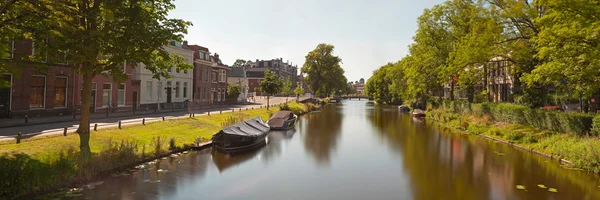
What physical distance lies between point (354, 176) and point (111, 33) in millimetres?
11296

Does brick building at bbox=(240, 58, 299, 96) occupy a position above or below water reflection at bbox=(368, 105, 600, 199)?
above

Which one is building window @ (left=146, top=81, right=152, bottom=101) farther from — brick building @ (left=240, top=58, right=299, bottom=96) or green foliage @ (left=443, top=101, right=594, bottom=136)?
brick building @ (left=240, top=58, right=299, bottom=96)

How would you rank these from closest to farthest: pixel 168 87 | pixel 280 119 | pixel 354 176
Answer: pixel 354 176 → pixel 280 119 → pixel 168 87

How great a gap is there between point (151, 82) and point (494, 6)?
3274 cm

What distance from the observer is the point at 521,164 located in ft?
57.1

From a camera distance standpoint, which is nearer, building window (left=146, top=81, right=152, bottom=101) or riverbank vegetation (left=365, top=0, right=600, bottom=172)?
riverbank vegetation (left=365, top=0, right=600, bottom=172)

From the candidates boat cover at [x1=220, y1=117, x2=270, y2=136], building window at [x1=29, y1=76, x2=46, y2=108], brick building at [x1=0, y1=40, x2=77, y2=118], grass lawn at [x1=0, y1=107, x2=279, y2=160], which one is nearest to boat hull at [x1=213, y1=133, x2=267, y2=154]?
boat cover at [x1=220, y1=117, x2=270, y2=136]

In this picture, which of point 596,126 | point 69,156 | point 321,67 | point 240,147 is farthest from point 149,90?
point 321,67

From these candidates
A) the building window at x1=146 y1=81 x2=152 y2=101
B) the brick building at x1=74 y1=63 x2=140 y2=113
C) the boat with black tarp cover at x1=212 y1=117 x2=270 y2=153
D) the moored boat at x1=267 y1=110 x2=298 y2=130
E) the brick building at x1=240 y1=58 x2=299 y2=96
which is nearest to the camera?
the boat with black tarp cover at x1=212 y1=117 x2=270 y2=153

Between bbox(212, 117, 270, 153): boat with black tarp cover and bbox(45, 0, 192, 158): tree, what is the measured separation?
601cm

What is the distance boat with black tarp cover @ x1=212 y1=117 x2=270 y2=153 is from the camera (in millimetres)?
19703

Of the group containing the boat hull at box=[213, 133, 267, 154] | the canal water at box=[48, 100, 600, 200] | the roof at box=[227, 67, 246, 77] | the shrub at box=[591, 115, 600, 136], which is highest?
the roof at box=[227, 67, 246, 77]

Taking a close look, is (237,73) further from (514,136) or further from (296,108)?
(514,136)

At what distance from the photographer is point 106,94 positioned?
31.3 m
